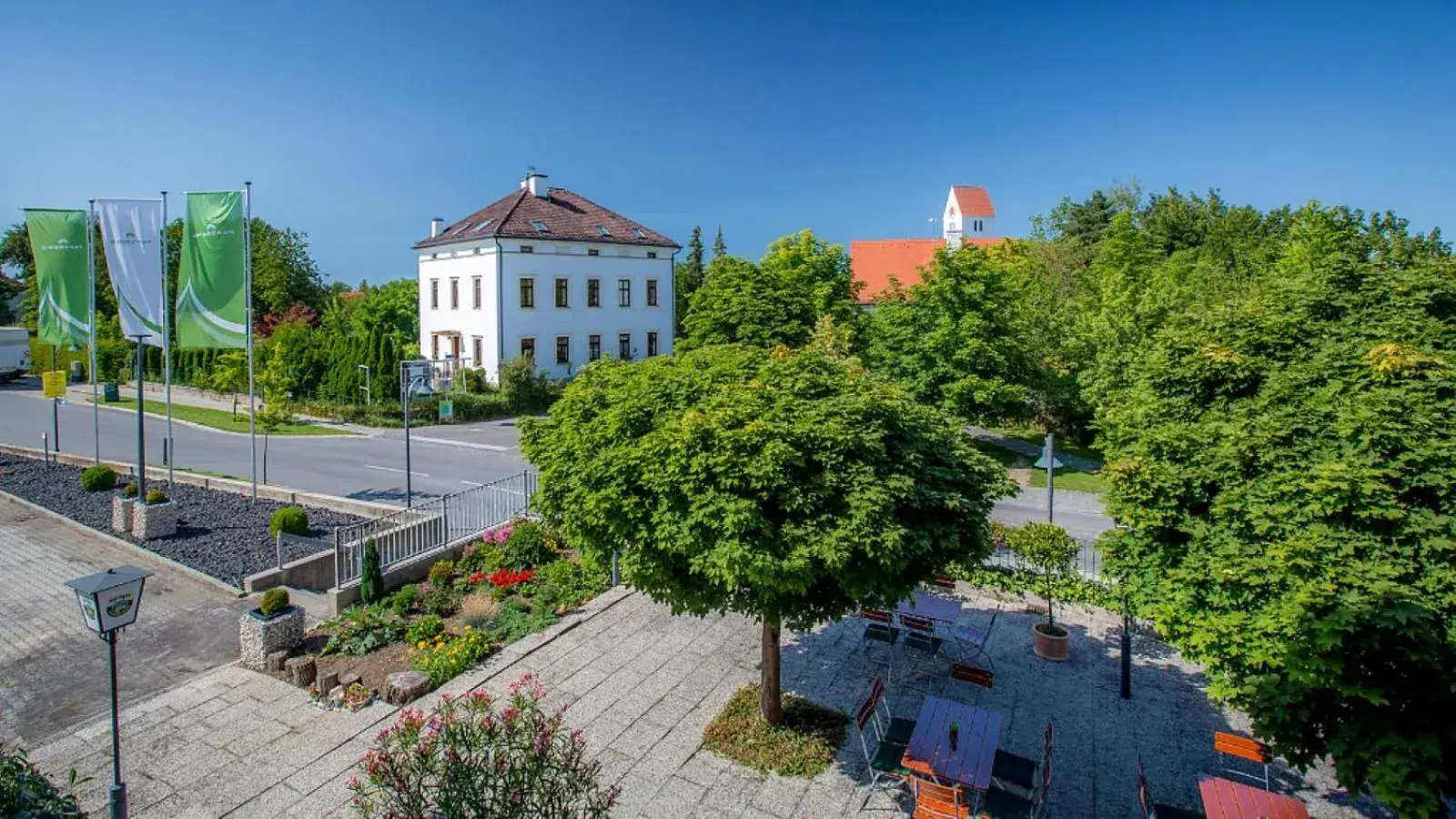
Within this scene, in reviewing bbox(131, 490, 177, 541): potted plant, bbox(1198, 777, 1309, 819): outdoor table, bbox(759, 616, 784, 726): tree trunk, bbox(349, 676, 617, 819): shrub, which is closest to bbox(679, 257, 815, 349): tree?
bbox(131, 490, 177, 541): potted plant

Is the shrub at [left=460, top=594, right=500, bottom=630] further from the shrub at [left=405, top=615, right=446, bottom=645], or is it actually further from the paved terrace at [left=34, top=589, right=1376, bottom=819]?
the paved terrace at [left=34, top=589, right=1376, bottom=819]

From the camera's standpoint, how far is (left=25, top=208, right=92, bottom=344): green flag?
21.2m

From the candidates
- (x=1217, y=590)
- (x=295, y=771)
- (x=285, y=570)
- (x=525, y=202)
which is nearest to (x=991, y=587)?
(x=1217, y=590)

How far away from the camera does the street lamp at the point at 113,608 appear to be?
7.22 metres

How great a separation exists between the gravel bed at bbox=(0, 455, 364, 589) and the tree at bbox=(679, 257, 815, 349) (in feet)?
54.3

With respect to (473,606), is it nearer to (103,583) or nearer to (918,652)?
(103,583)

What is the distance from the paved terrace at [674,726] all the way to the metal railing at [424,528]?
308cm

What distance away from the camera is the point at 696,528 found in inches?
294

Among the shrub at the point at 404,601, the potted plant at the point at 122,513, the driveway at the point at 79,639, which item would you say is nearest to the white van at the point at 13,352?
the potted plant at the point at 122,513

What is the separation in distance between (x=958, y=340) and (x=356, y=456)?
2120 centimetres

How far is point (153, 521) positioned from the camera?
1756cm

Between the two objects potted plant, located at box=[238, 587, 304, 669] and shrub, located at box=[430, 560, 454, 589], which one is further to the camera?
shrub, located at box=[430, 560, 454, 589]

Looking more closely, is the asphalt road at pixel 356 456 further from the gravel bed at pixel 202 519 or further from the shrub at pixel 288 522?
the shrub at pixel 288 522

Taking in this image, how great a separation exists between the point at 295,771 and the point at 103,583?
2780 mm
